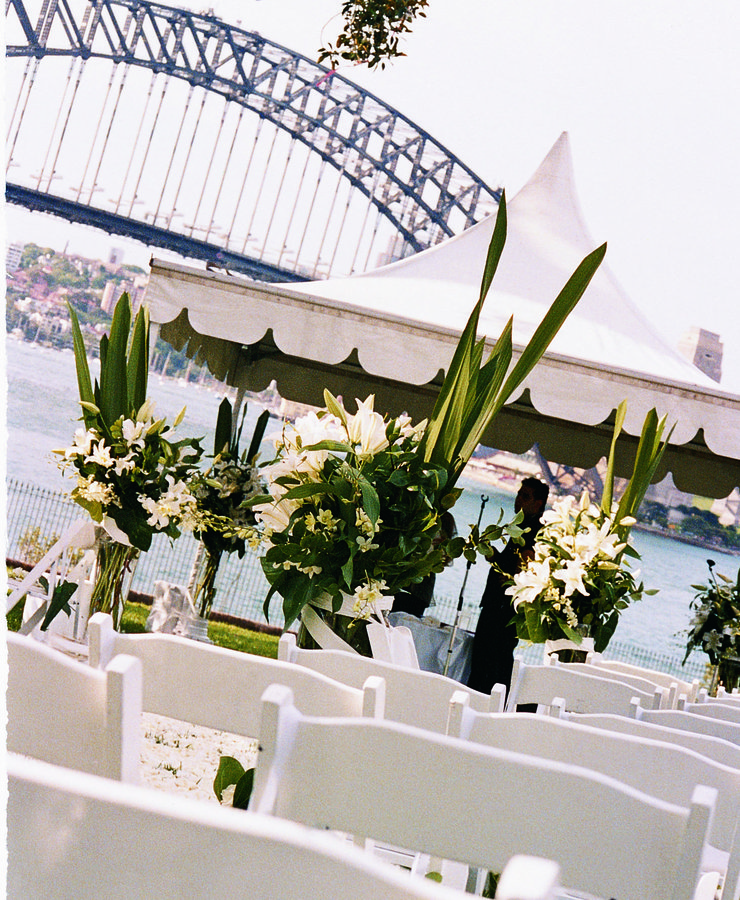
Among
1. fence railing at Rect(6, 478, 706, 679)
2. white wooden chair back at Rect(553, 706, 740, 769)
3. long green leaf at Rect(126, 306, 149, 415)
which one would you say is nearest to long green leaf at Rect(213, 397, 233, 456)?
long green leaf at Rect(126, 306, 149, 415)

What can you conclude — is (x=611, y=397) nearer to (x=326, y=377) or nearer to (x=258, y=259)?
(x=326, y=377)

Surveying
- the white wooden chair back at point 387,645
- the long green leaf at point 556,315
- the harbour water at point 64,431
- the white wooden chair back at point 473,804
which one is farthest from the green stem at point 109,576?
the harbour water at point 64,431

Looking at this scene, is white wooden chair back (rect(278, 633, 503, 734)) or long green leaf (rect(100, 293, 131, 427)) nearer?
white wooden chair back (rect(278, 633, 503, 734))

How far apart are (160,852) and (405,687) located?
1.19 m

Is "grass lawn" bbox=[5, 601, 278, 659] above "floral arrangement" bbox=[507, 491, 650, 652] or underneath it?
underneath

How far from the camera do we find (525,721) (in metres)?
1.36

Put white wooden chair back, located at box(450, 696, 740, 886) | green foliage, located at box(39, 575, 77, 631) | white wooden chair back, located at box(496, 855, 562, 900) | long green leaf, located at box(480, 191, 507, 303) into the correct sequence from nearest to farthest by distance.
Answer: white wooden chair back, located at box(496, 855, 562, 900) → white wooden chair back, located at box(450, 696, 740, 886) → long green leaf, located at box(480, 191, 507, 303) → green foliage, located at box(39, 575, 77, 631)

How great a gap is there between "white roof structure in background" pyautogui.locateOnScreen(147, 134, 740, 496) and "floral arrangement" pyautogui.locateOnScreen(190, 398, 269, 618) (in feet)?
1.81

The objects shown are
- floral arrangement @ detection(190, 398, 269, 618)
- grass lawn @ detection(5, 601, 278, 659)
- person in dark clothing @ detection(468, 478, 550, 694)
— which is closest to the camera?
floral arrangement @ detection(190, 398, 269, 618)

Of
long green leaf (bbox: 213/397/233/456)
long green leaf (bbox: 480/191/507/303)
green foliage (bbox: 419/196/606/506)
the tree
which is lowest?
long green leaf (bbox: 213/397/233/456)

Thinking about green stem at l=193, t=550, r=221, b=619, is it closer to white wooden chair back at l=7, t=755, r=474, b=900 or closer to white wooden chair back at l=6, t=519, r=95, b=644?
white wooden chair back at l=6, t=519, r=95, b=644

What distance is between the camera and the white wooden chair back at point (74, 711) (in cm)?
92

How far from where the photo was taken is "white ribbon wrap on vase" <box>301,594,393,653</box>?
2416 millimetres

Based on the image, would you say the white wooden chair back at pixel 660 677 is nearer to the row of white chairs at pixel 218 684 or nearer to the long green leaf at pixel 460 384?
the long green leaf at pixel 460 384
